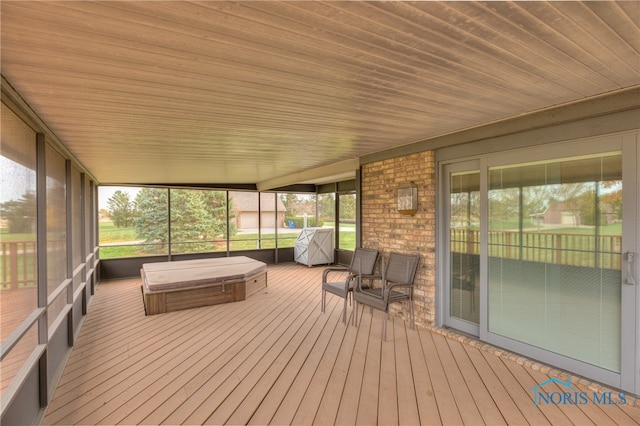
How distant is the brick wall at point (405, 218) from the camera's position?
3.85 meters

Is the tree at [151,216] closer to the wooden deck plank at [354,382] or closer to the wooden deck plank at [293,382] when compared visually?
the wooden deck plank at [293,382]

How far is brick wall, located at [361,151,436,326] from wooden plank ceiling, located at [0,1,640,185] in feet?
3.63

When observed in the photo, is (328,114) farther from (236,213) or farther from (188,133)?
(236,213)

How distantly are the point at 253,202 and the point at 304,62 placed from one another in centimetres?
908

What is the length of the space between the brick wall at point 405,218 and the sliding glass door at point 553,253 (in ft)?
0.85

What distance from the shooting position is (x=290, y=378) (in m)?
2.71

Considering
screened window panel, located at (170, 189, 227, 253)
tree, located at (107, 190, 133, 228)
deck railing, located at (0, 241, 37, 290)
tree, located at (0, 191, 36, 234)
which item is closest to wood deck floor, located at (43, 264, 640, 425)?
deck railing, located at (0, 241, 37, 290)

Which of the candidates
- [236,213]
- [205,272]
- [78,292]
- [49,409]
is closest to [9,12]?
[49,409]

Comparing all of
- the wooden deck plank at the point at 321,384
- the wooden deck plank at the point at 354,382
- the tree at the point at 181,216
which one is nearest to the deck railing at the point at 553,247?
the wooden deck plank at the point at 354,382

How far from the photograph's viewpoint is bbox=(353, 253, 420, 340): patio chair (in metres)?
3.58

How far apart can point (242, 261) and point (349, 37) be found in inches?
229

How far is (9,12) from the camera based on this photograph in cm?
109

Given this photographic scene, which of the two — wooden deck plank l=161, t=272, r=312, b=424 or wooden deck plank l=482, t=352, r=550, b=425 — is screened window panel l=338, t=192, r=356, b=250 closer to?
wooden deck plank l=161, t=272, r=312, b=424

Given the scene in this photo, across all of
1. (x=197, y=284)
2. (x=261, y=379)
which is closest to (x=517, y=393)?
(x=261, y=379)
